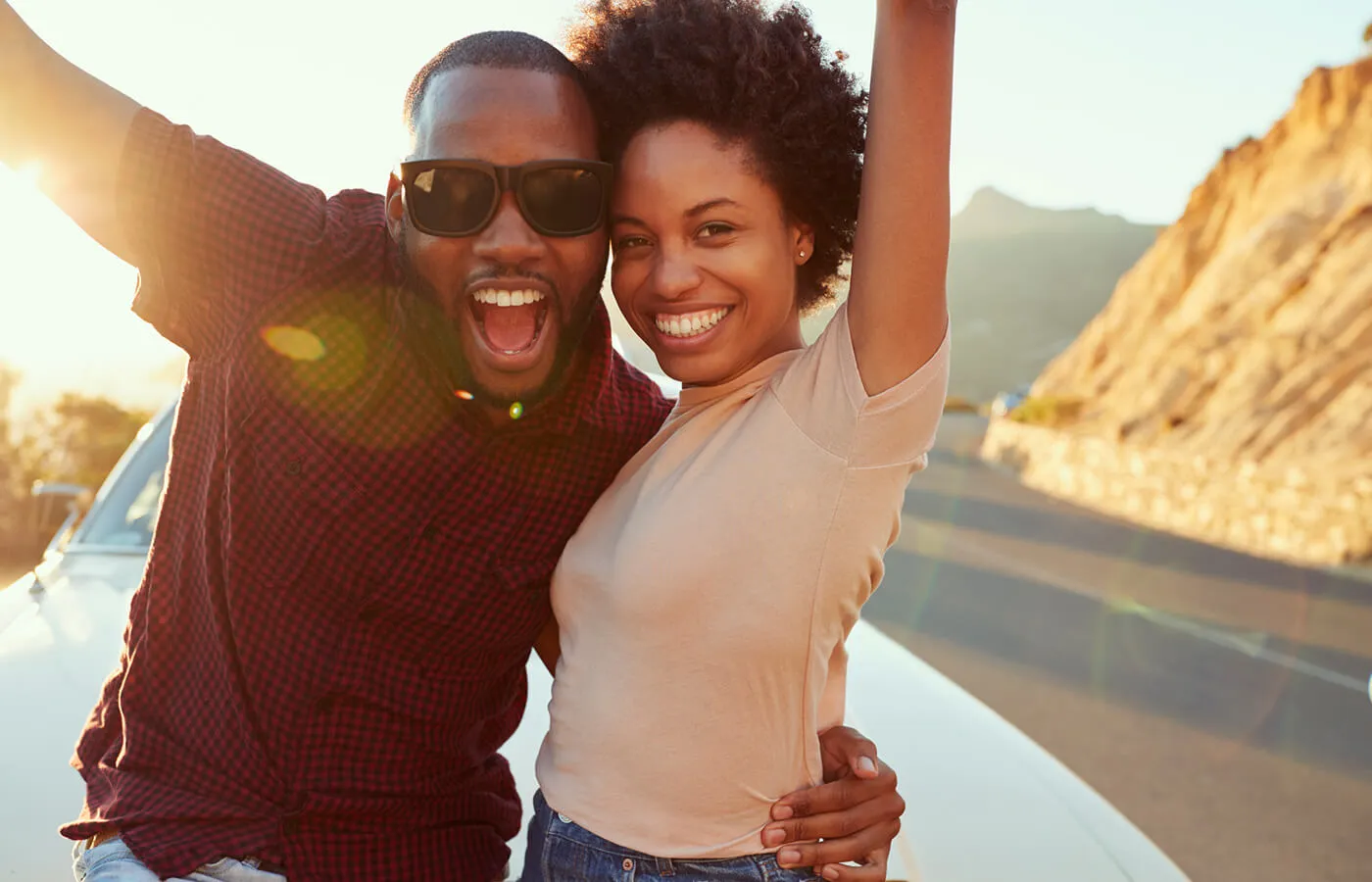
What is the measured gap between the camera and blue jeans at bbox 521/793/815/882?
4.96 ft

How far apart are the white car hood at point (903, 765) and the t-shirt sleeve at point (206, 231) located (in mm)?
906

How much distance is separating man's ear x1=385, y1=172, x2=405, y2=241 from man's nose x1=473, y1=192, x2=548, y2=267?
0.16 m

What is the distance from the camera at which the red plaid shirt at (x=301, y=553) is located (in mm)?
1588

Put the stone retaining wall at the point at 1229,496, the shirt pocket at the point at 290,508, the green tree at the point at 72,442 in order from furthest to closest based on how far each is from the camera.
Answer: the green tree at the point at 72,442 < the stone retaining wall at the point at 1229,496 < the shirt pocket at the point at 290,508

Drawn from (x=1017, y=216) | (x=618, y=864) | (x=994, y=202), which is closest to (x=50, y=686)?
(x=618, y=864)

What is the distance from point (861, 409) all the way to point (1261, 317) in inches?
721

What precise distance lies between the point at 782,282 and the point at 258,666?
0.95 meters

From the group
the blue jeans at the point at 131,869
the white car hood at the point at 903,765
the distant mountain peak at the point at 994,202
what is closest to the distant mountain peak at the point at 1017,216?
the distant mountain peak at the point at 994,202

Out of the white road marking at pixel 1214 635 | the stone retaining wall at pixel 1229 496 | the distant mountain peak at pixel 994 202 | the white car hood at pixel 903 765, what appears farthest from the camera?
the distant mountain peak at pixel 994 202

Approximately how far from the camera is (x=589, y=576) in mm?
1592

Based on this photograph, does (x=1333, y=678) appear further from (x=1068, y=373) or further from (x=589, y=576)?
(x=1068, y=373)

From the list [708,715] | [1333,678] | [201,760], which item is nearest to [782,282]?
[708,715]

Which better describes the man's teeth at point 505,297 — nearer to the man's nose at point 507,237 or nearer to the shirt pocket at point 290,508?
the man's nose at point 507,237

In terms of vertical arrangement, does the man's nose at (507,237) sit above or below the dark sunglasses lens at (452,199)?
below
